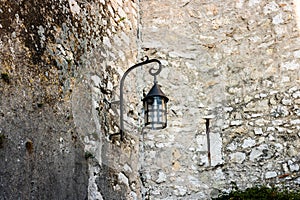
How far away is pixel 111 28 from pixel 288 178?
76.1 inches

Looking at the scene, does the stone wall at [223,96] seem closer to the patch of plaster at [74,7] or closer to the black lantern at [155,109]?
the black lantern at [155,109]

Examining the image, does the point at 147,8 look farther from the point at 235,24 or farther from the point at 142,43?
the point at 235,24

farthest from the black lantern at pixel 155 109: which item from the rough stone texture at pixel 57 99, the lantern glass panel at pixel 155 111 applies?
the rough stone texture at pixel 57 99

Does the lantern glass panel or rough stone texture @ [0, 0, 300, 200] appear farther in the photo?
the lantern glass panel

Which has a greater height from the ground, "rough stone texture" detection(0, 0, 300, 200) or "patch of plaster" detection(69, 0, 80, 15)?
"patch of plaster" detection(69, 0, 80, 15)

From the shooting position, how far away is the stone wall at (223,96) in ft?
12.9

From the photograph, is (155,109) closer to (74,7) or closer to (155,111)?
(155,111)

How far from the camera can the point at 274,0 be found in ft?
14.0

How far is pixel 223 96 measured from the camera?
425 cm

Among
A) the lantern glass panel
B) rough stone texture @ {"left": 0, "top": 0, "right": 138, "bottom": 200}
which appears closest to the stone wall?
rough stone texture @ {"left": 0, "top": 0, "right": 138, "bottom": 200}

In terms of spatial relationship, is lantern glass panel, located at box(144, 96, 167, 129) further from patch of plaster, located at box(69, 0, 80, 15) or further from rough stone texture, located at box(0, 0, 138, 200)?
patch of plaster, located at box(69, 0, 80, 15)

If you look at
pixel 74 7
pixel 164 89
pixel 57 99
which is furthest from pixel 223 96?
pixel 57 99

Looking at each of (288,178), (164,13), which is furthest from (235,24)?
(288,178)

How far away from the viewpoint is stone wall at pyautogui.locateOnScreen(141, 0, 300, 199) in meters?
3.94
